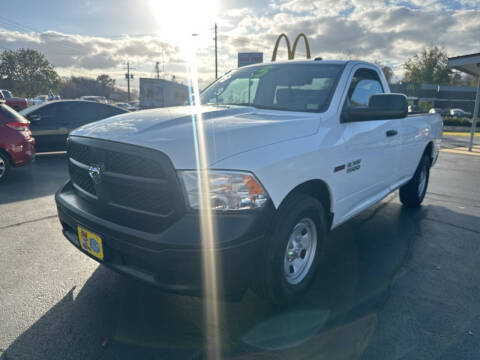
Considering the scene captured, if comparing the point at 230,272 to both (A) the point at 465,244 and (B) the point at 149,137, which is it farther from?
(A) the point at 465,244

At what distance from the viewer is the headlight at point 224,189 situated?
1.96 meters

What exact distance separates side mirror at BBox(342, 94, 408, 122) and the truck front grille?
1.67m

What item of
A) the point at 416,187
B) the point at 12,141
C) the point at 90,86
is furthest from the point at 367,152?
the point at 90,86

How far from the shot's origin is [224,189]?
1.98 metres

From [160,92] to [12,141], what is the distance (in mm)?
25517

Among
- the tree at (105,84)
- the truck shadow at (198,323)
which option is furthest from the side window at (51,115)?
the tree at (105,84)

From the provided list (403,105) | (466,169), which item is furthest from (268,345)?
(466,169)

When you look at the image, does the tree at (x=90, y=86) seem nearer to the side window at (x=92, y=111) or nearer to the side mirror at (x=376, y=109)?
the side window at (x=92, y=111)

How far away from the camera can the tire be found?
2219 mm

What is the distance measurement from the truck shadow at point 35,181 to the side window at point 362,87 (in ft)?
16.1

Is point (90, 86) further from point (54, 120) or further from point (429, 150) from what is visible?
point (429, 150)

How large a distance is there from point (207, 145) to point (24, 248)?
2.72 meters

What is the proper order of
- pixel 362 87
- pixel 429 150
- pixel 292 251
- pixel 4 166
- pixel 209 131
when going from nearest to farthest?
pixel 209 131, pixel 292 251, pixel 362 87, pixel 429 150, pixel 4 166

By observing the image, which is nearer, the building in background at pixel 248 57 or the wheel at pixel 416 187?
the wheel at pixel 416 187
